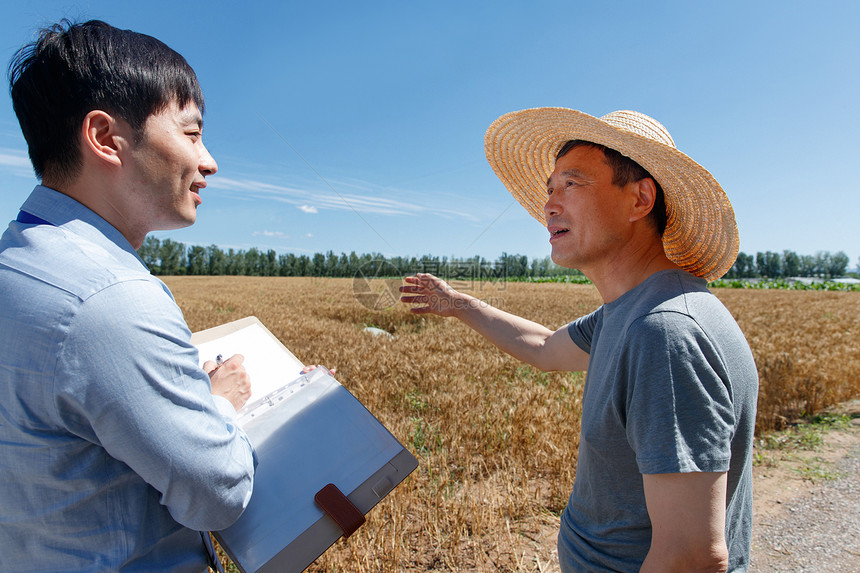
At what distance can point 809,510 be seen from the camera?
350 centimetres

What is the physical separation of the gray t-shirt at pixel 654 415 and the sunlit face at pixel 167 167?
1.32 meters

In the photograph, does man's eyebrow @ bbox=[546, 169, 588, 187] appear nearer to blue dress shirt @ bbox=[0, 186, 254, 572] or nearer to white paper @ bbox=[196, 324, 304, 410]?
white paper @ bbox=[196, 324, 304, 410]

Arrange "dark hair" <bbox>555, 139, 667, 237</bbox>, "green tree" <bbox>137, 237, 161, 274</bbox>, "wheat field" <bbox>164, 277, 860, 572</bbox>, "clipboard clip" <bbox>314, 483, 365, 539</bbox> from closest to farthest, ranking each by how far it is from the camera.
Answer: "clipboard clip" <bbox>314, 483, 365, 539</bbox>
"dark hair" <bbox>555, 139, 667, 237</bbox>
"wheat field" <bbox>164, 277, 860, 572</bbox>
"green tree" <bbox>137, 237, 161, 274</bbox>

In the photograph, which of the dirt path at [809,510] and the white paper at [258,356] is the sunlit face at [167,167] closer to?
the white paper at [258,356]

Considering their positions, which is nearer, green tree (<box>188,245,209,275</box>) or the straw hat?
the straw hat

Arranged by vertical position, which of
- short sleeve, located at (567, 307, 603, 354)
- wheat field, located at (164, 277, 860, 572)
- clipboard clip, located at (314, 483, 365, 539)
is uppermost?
short sleeve, located at (567, 307, 603, 354)

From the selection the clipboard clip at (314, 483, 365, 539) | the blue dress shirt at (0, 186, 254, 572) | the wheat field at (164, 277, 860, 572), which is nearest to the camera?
the blue dress shirt at (0, 186, 254, 572)

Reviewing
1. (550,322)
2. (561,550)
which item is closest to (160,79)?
(561,550)

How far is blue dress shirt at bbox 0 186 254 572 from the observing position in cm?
86

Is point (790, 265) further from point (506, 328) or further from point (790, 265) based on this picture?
point (506, 328)

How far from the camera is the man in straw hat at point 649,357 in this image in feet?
3.60

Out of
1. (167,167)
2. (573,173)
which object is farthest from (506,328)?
(167,167)

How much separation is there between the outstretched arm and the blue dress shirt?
56.1 inches

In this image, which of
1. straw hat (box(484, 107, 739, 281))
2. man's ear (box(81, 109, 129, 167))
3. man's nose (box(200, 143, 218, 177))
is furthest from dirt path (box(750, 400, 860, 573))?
man's ear (box(81, 109, 129, 167))
